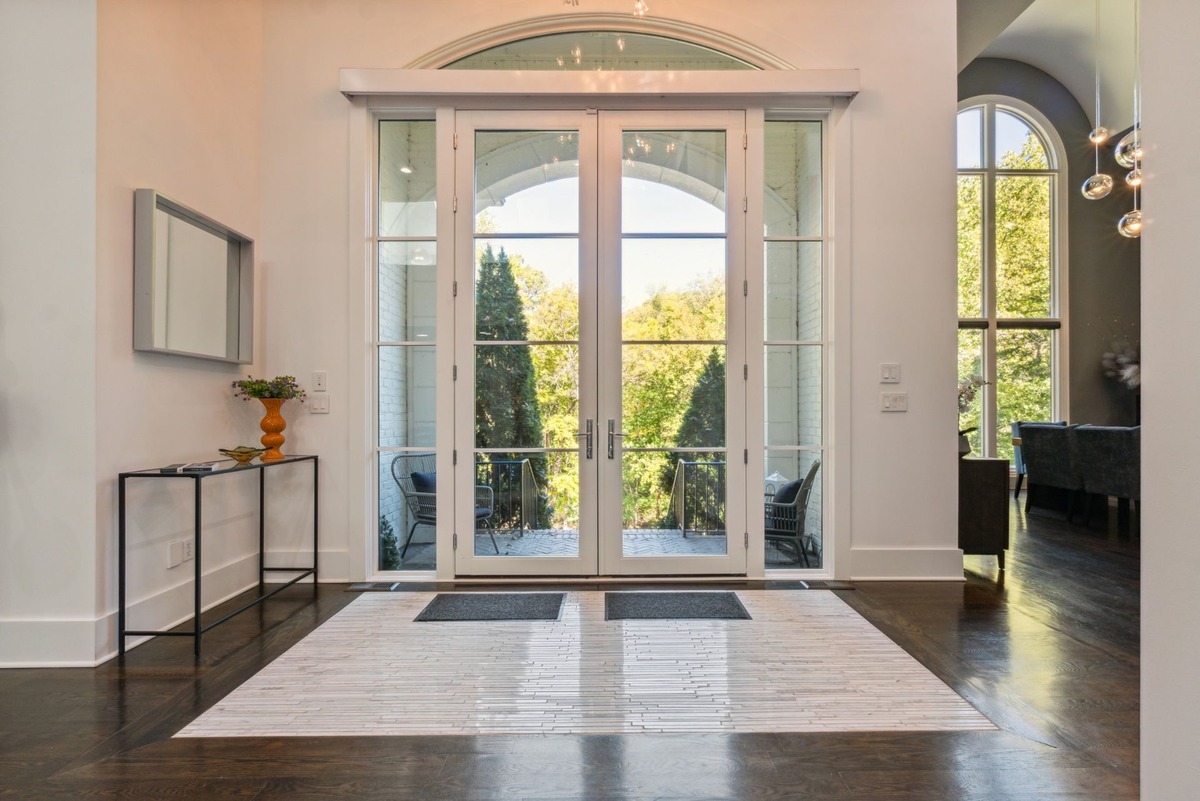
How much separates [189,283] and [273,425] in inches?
31.7

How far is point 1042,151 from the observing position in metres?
9.27

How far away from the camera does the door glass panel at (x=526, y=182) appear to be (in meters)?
3.97

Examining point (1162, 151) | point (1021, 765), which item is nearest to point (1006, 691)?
point (1021, 765)

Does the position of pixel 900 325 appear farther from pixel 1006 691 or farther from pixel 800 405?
pixel 1006 691

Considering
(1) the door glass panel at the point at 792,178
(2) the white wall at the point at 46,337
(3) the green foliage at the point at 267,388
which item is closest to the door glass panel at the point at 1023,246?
(1) the door glass panel at the point at 792,178

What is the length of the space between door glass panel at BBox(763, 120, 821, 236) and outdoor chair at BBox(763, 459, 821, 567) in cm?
148

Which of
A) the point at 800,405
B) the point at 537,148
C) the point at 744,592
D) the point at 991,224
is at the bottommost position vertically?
the point at 744,592

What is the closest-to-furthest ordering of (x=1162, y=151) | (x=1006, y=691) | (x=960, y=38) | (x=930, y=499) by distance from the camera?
1. (x=1162, y=151)
2. (x=1006, y=691)
3. (x=930, y=499)
4. (x=960, y=38)

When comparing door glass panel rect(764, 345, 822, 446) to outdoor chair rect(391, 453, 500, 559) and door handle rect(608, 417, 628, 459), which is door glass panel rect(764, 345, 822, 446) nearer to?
door handle rect(608, 417, 628, 459)

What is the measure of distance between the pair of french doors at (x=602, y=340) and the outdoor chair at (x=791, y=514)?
0.21 m

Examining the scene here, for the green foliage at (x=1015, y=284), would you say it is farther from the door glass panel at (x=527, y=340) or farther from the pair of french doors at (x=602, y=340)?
the door glass panel at (x=527, y=340)

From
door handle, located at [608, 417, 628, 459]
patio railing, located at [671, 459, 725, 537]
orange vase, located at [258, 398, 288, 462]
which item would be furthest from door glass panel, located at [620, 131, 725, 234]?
orange vase, located at [258, 398, 288, 462]

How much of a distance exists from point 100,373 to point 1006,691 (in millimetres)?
3582

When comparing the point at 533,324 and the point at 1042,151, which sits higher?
the point at 1042,151
